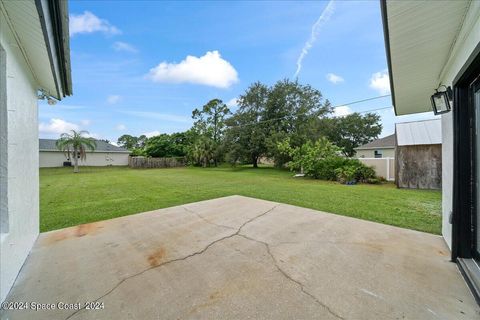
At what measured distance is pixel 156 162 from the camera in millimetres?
22391

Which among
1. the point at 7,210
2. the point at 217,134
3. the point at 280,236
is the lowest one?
the point at 280,236

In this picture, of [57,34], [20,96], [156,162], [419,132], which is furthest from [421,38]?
[156,162]

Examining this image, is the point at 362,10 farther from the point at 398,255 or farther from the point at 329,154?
the point at 329,154

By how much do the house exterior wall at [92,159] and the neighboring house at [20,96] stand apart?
24.5m

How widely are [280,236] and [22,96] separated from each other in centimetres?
373

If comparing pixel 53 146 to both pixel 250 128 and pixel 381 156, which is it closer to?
pixel 250 128

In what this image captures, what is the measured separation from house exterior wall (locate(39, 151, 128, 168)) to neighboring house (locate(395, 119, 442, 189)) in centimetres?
2772

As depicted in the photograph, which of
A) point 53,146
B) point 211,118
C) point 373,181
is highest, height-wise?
point 211,118

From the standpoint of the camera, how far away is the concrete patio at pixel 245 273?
1542 millimetres

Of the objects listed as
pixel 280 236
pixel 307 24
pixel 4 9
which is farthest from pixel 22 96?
pixel 307 24

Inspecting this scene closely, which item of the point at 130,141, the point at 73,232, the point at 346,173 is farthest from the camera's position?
the point at 130,141

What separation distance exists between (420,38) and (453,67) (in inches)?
29.3

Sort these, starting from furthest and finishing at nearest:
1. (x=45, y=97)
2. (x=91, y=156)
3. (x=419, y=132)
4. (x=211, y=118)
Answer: (x=211, y=118), (x=91, y=156), (x=419, y=132), (x=45, y=97)

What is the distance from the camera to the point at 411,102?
3736mm
